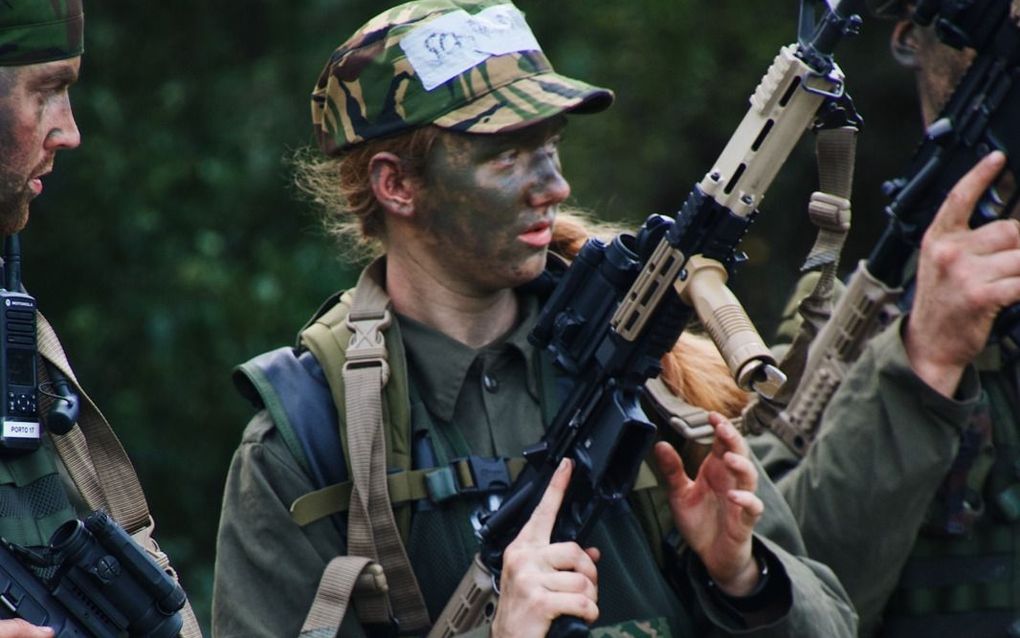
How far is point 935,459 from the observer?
404cm

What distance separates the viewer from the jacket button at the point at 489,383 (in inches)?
150

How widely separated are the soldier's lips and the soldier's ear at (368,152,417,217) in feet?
0.89

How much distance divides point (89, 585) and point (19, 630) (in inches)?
8.3

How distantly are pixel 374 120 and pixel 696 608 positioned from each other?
120 cm

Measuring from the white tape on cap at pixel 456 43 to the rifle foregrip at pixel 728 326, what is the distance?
0.72 meters

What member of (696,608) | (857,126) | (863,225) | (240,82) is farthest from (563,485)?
(863,225)

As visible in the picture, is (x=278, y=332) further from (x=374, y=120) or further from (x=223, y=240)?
(x=374, y=120)

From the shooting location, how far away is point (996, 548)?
4203 mm

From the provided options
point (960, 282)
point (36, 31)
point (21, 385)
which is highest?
point (36, 31)

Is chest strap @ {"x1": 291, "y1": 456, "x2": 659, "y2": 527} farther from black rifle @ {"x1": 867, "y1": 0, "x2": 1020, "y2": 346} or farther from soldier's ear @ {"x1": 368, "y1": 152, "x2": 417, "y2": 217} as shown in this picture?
black rifle @ {"x1": 867, "y1": 0, "x2": 1020, "y2": 346}

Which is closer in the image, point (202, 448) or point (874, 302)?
point (874, 302)

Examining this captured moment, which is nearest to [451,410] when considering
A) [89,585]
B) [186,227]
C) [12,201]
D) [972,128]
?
[89,585]

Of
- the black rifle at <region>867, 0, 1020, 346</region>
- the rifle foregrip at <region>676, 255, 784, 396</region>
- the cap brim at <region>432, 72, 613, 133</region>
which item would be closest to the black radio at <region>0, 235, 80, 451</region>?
the cap brim at <region>432, 72, 613, 133</region>

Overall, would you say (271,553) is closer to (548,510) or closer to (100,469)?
(100,469)
